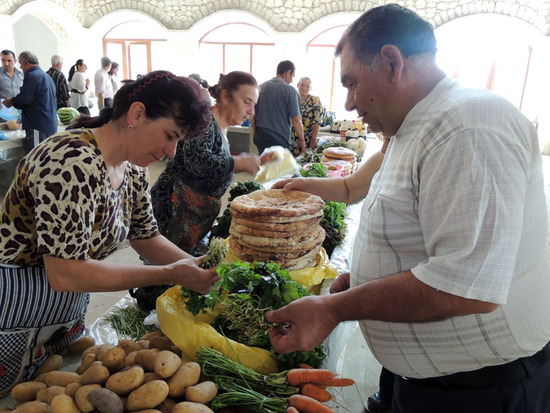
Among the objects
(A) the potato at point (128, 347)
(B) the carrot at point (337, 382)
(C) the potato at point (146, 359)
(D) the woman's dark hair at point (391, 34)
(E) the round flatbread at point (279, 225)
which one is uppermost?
(D) the woman's dark hair at point (391, 34)

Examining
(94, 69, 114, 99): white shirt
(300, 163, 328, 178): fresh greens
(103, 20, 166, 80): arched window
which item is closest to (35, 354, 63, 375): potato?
(300, 163, 328, 178): fresh greens

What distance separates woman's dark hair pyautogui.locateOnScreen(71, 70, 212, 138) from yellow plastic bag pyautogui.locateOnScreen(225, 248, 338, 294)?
2.90ft

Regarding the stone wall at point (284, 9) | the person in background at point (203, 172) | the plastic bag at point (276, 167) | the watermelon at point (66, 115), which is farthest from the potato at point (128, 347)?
the stone wall at point (284, 9)

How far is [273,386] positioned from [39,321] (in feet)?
3.19

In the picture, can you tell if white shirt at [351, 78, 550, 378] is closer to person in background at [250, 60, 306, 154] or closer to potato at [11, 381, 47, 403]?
potato at [11, 381, 47, 403]

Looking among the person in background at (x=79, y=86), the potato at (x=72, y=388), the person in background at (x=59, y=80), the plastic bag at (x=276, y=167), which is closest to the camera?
the potato at (x=72, y=388)

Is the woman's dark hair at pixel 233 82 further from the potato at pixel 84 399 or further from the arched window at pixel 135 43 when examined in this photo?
the arched window at pixel 135 43

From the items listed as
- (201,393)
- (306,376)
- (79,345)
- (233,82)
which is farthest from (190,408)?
(233,82)

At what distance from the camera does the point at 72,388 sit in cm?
135

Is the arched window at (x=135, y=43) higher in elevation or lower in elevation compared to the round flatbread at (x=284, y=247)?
higher

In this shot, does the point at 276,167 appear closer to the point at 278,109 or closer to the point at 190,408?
the point at 278,109

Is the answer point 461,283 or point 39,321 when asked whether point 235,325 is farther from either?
point 461,283

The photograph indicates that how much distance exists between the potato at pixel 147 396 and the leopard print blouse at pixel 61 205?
Answer: 489mm

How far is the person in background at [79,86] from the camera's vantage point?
30.7ft
